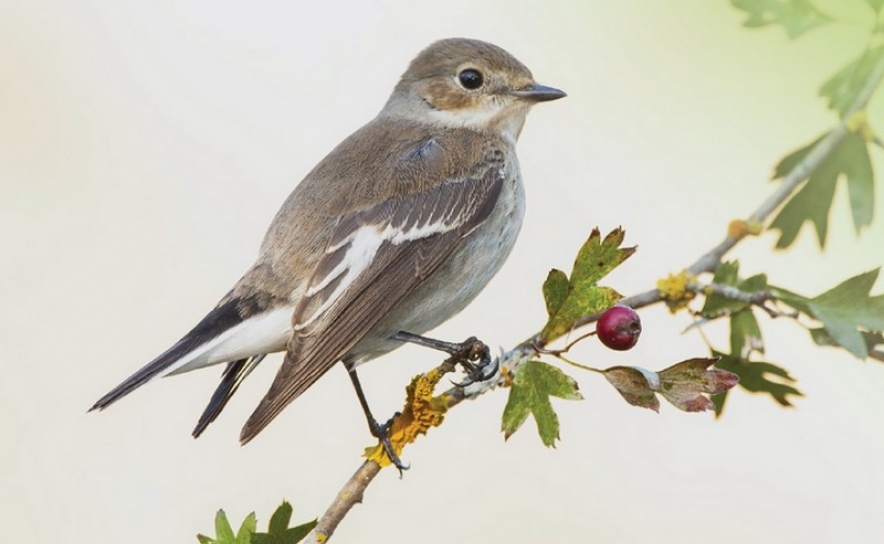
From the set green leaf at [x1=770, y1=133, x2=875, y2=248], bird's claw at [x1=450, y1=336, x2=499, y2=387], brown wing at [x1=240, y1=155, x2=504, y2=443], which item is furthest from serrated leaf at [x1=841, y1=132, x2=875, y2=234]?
brown wing at [x1=240, y1=155, x2=504, y2=443]

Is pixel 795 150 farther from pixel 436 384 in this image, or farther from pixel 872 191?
pixel 436 384

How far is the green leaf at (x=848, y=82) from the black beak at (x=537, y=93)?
3.97ft

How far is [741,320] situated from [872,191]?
12.7 inches

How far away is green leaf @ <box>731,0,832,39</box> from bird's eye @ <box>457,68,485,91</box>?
1280mm

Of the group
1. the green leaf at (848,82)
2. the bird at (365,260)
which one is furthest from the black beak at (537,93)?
the green leaf at (848,82)

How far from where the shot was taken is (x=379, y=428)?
2.47 metres

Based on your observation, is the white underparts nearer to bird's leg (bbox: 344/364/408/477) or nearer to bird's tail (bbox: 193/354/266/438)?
bird's tail (bbox: 193/354/266/438)

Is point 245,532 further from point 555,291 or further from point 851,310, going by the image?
point 851,310

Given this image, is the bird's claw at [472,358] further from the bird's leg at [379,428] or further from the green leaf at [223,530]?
the green leaf at [223,530]

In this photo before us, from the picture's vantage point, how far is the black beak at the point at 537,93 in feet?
10.0

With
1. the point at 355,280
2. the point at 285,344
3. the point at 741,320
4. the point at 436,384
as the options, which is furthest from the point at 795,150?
the point at 285,344

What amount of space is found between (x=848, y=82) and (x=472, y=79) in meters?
1.49

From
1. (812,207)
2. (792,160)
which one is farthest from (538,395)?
(792,160)

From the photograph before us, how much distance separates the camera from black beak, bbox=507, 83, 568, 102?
121 inches
